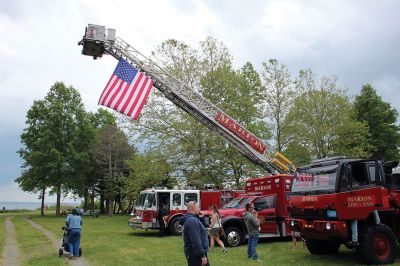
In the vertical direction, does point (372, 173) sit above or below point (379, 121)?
below

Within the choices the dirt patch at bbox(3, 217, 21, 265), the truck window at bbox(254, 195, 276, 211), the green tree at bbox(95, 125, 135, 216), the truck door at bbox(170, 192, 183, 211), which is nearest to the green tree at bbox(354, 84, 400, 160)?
the green tree at bbox(95, 125, 135, 216)

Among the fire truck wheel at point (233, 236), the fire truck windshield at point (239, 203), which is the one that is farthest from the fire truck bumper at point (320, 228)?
the fire truck windshield at point (239, 203)

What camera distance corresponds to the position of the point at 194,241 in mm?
6559

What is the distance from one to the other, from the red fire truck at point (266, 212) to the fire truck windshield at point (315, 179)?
12.7ft

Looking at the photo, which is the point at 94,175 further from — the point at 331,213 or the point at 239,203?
the point at 331,213

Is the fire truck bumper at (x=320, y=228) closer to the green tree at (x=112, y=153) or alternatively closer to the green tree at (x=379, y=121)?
the green tree at (x=379, y=121)

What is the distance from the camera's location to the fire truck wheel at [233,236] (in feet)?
50.6

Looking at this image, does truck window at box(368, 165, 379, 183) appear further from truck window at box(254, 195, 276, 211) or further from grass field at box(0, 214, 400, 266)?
truck window at box(254, 195, 276, 211)

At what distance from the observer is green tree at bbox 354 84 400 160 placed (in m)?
41.5

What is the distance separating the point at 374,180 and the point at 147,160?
19.0m

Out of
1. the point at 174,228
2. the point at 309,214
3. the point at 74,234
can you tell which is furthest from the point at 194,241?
the point at 174,228

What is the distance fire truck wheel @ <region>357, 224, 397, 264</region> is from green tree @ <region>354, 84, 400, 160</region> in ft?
104

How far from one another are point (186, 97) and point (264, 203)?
6129mm

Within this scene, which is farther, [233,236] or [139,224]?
[139,224]
